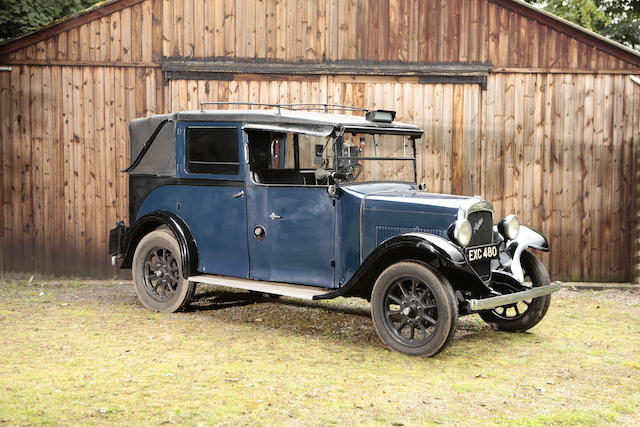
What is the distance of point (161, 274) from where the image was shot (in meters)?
8.24

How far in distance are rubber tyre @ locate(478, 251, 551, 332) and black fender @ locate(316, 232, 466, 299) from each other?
113 centimetres

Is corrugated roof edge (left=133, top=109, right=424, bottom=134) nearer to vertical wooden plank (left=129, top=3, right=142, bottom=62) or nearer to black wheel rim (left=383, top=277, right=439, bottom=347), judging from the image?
black wheel rim (left=383, top=277, right=439, bottom=347)

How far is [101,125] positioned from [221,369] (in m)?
5.47

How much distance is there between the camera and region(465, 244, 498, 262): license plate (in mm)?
6493

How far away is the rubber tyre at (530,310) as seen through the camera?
7168 mm

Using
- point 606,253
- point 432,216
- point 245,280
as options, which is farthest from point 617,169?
point 245,280

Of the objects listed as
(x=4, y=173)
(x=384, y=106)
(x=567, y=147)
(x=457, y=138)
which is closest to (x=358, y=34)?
(x=384, y=106)

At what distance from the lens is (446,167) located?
10508 mm

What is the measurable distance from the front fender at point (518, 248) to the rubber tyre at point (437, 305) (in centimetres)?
A: 116

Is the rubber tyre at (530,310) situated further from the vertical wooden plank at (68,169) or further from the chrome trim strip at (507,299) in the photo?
the vertical wooden plank at (68,169)

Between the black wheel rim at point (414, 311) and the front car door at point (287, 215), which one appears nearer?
the black wheel rim at point (414, 311)

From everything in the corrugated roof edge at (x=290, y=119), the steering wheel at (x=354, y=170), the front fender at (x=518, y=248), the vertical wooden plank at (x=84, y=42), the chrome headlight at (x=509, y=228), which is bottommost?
the front fender at (x=518, y=248)

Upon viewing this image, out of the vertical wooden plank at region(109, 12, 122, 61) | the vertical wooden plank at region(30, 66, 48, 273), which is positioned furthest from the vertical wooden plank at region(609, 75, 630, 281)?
the vertical wooden plank at region(30, 66, 48, 273)

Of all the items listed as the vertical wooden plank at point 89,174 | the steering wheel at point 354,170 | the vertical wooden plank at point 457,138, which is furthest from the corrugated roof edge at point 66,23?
the steering wheel at point 354,170
